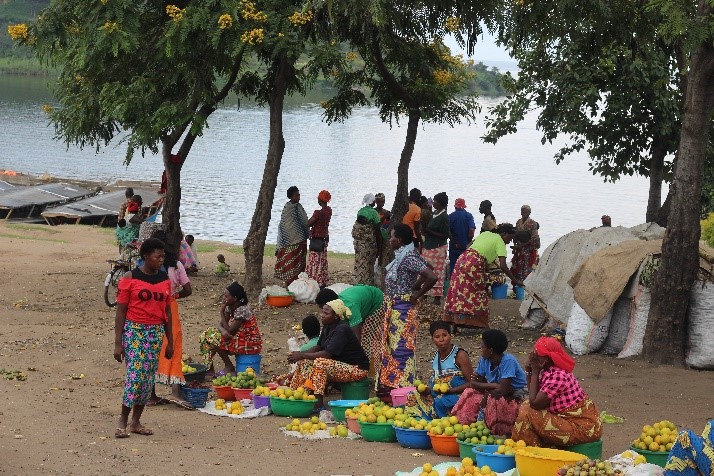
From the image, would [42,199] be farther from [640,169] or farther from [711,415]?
[711,415]

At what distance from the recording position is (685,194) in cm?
1112

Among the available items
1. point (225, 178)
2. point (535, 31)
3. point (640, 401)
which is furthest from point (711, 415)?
point (225, 178)

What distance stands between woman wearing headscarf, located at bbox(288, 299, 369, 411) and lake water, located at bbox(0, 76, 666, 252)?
18.2m

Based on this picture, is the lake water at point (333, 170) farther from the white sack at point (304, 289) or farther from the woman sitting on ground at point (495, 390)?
the woman sitting on ground at point (495, 390)

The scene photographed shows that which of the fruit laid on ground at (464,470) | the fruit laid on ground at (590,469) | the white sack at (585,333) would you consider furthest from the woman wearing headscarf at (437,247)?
the fruit laid on ground at (590,469)

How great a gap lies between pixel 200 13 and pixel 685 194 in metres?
6.08

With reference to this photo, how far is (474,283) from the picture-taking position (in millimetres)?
12750

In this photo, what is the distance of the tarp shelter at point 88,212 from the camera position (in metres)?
28.3

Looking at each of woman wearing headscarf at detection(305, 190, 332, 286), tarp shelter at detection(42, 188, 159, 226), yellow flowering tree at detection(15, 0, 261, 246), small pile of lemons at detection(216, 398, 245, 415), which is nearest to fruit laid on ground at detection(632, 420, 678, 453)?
small pile of lemons at detection(216, 398, 245, 415)

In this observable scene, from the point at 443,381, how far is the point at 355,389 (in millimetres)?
1235

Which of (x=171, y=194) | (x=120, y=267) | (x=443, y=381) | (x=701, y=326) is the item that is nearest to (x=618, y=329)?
(x=701, y=326)

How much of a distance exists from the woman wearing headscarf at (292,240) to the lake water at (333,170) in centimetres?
1185

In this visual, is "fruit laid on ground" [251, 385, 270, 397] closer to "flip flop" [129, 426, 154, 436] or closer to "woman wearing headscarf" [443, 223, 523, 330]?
"flip flop" [129, 426, 154, 436]

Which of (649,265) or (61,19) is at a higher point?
(61,19)
